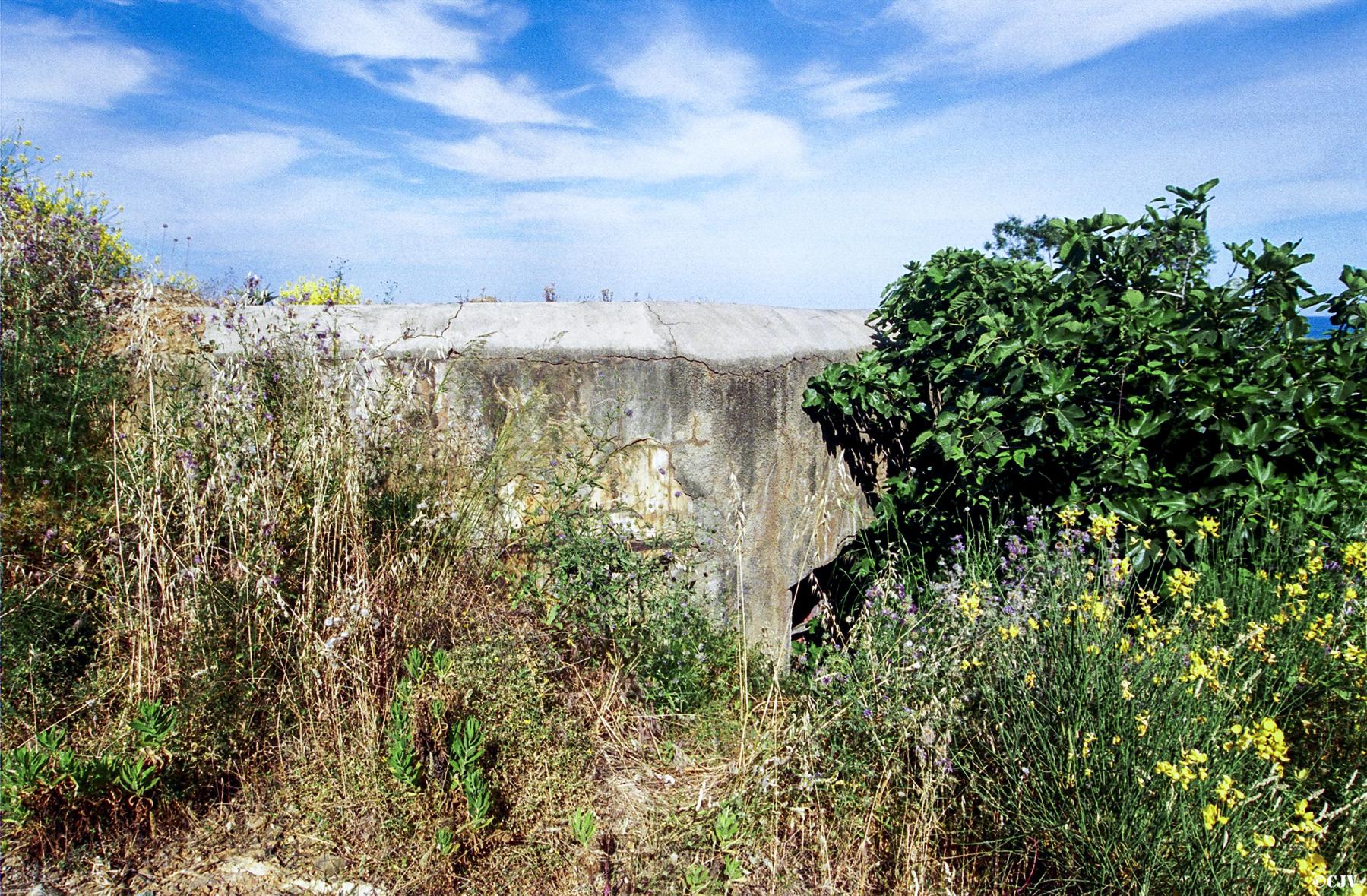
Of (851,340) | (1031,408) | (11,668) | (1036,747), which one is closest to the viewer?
(1036,747)

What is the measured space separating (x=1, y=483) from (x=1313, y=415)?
16.6ft

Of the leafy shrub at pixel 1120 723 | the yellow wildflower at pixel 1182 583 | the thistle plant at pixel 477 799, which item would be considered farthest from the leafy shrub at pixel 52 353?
the yellow wildflower at pixel 1182 583

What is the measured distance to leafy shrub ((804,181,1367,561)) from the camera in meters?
3.70

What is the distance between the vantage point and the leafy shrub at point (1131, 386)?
3703mm

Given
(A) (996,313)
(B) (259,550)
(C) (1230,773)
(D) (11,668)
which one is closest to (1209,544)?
(A) (996,313)

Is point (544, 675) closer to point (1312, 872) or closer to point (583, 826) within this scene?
point (583, 826)

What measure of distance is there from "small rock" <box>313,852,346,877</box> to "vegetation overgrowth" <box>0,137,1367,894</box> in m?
0.05

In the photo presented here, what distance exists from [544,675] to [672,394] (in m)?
1.37

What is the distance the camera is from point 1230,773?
2148 mm

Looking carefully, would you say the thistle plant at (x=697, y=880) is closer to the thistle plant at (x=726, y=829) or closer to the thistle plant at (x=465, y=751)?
the thistle plant at (x=726, y=829)

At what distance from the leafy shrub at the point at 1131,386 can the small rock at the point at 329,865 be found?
2829 mm

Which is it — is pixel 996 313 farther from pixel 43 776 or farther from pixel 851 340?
pixel 43 776

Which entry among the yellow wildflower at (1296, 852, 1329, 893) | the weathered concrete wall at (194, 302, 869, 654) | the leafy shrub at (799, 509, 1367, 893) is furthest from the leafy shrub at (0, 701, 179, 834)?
the yellow wildflower at (1296, 852, 1329, 893)

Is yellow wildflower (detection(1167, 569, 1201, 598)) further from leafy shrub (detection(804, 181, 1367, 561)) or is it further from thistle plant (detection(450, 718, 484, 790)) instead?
thistle plant (detection(450, 718, 484, 790))
